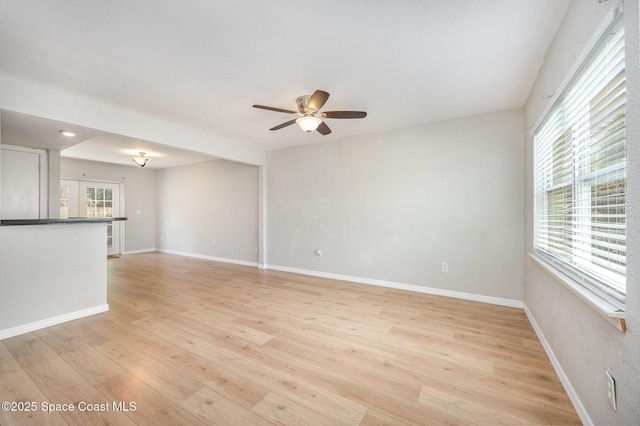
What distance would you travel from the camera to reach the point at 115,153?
229 inches

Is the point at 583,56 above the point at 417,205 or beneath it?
Answer: above

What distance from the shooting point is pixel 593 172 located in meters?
1.46

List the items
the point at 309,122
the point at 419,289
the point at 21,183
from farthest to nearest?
1. the point at 21,183
2. the point at 419,289
3. the point at 309,122

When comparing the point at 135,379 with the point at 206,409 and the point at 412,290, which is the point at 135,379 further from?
the point at 412,290

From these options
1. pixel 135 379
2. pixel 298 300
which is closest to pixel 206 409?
pixel 135 379

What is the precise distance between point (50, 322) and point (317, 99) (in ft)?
12.1

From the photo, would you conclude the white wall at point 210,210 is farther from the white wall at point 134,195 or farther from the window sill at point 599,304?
the window sill at point 599,304

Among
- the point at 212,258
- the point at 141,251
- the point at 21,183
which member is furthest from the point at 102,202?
the point at 212,258

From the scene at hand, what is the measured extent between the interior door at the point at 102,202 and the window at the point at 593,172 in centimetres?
911

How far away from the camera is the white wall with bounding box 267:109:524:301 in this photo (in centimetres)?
336

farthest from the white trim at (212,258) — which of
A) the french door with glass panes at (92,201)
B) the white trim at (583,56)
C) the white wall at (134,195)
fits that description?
the white trim at (583,56)

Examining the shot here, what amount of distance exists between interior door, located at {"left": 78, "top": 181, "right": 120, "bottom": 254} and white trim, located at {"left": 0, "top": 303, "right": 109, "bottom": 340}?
4946 millimetres

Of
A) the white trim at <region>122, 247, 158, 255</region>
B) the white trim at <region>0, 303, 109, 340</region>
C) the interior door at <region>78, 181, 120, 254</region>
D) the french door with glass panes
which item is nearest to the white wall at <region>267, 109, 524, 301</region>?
the white trim at <region>0, 303, 109, 340</region>

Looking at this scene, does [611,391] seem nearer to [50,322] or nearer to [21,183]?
[50,322]
